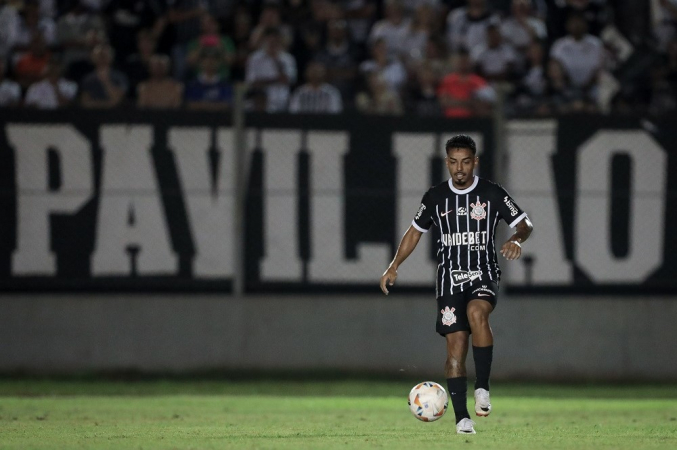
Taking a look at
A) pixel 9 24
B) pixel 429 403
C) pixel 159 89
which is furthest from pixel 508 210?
pixel 9 24

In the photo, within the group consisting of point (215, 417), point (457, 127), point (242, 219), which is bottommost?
point (215, 417)

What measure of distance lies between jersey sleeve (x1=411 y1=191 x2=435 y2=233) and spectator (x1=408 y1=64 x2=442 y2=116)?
586 cm

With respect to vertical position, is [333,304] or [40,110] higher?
[40,110]

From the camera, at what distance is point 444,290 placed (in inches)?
328

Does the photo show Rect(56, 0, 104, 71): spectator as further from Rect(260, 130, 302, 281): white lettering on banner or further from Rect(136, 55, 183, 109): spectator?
Rect(260, 130, 302, 281): white lettering on banner

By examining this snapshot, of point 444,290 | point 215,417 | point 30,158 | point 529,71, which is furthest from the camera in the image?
point 529,71

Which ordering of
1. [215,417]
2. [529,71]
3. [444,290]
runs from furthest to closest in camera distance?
[529,71] → [215,417] → [444,290]

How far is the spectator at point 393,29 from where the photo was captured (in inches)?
669

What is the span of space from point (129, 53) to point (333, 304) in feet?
17.1

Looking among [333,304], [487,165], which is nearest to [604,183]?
[487,165]

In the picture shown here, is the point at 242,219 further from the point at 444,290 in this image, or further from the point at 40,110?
the point at 444,290

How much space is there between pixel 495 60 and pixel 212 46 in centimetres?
376

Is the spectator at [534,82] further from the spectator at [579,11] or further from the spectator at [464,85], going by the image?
the spectator at [579,11]

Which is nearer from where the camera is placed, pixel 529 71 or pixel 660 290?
pixel 660 290
